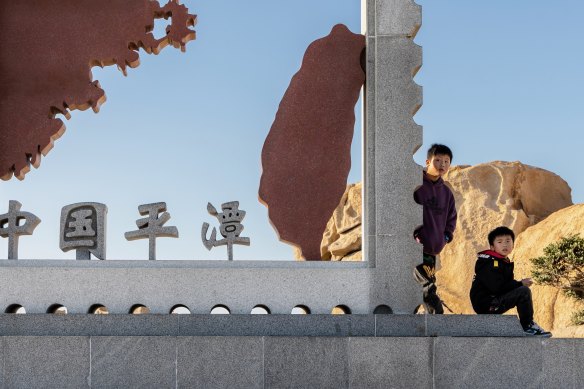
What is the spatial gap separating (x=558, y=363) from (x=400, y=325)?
132 centimetres

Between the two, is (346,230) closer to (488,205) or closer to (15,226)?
(488,205)

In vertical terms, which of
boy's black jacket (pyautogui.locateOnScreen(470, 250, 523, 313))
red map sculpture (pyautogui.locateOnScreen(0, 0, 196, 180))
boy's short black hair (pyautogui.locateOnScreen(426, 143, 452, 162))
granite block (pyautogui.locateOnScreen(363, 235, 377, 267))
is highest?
red map sculpture (pyautogui.locateOnScreen(0, 0, 196, 180))

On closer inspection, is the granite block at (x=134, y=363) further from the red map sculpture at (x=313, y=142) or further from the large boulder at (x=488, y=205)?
the large boulder at (x=488, y=205)

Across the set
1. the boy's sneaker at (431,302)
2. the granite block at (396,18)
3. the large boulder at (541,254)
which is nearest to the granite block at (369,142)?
the granite block at (396,18)

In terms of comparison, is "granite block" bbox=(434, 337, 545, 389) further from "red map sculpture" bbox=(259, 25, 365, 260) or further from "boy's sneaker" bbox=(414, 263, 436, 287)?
"red map sculpture" bbox=(259, 25, 365, 260)

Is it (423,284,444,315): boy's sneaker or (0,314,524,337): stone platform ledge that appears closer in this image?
(0,314,524,337): stone platform ledge

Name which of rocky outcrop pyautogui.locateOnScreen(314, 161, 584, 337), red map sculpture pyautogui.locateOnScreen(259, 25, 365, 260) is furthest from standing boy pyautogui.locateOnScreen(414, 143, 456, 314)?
rocky outcrop pyautogui.locateOnScreen(314, 161, 584, 337)

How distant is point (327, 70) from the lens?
7.61m

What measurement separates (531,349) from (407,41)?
124 inches

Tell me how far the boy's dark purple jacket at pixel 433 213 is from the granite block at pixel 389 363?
141cm

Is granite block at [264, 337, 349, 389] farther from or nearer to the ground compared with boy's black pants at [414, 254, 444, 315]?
nearer to the ground

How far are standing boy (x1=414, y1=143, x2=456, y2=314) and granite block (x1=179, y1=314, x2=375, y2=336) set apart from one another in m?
1.02

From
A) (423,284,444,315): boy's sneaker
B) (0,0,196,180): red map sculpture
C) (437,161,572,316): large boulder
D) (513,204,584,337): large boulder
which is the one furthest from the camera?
(437,161,572,316): large boulder

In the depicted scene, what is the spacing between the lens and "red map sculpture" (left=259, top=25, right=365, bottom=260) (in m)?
7.41
